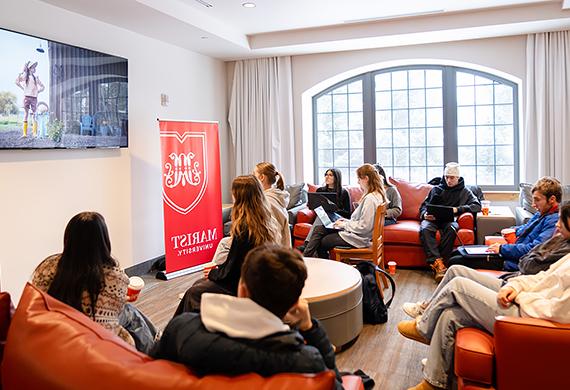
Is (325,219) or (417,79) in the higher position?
(417,79)

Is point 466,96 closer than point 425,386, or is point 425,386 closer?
point 425,386

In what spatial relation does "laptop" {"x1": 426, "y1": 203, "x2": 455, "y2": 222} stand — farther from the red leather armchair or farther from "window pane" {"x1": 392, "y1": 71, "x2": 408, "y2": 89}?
the red leather armchair

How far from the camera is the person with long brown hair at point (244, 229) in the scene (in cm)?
269

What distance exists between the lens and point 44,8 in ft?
13.7

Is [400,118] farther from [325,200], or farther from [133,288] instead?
[133,288]

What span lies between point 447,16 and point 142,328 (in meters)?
4.86

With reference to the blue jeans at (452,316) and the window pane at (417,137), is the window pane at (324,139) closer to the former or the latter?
the window pane at (417,137)

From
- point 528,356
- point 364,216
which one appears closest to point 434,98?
point 364,216

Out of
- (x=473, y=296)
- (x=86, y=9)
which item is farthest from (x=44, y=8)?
(x=473, y=296)

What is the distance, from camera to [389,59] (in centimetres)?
658

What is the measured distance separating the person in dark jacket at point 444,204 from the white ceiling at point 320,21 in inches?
66.4

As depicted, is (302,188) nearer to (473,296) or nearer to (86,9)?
(86,9)

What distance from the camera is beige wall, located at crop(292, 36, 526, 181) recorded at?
20.1 feet

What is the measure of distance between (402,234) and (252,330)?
4478mm
